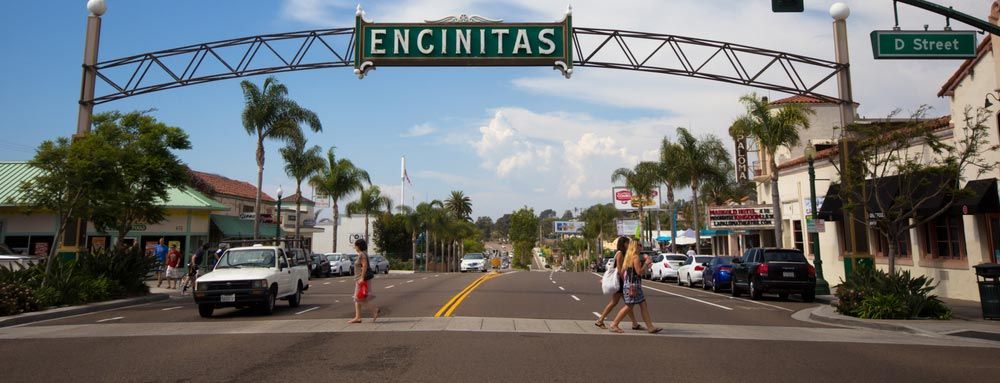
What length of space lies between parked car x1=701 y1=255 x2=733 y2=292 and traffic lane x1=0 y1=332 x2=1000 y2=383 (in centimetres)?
1385

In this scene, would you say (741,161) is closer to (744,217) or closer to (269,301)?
(744,217)

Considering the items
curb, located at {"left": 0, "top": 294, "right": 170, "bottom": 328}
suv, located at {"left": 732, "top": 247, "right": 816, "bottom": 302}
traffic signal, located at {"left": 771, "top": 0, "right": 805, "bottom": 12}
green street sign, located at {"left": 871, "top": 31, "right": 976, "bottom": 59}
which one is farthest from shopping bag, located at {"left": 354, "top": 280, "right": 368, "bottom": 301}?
suv, located at {"left": 732, "top": 247, "right": 816, "bottom": 302}

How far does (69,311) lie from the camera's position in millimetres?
16406

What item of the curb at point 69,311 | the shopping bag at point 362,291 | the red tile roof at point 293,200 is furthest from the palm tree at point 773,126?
the red tile roof at point 293,200

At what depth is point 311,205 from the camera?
67.8m

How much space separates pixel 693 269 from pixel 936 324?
625 inches

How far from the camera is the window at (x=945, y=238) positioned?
21.0 metres

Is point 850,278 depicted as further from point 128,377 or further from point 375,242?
point 375,242

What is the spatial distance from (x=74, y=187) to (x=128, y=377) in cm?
1300

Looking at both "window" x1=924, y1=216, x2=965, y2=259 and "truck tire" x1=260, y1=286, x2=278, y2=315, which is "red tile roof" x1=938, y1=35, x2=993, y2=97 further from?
"truck tire" x1=260, y1=286, x2=278, y2=315

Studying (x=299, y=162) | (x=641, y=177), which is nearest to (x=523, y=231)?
(x=641, y=177)

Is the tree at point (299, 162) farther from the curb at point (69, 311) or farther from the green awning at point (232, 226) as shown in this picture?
the curb at point (69, 311)

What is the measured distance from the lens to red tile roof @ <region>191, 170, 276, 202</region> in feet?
164

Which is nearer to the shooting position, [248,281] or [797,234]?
[248,281]
